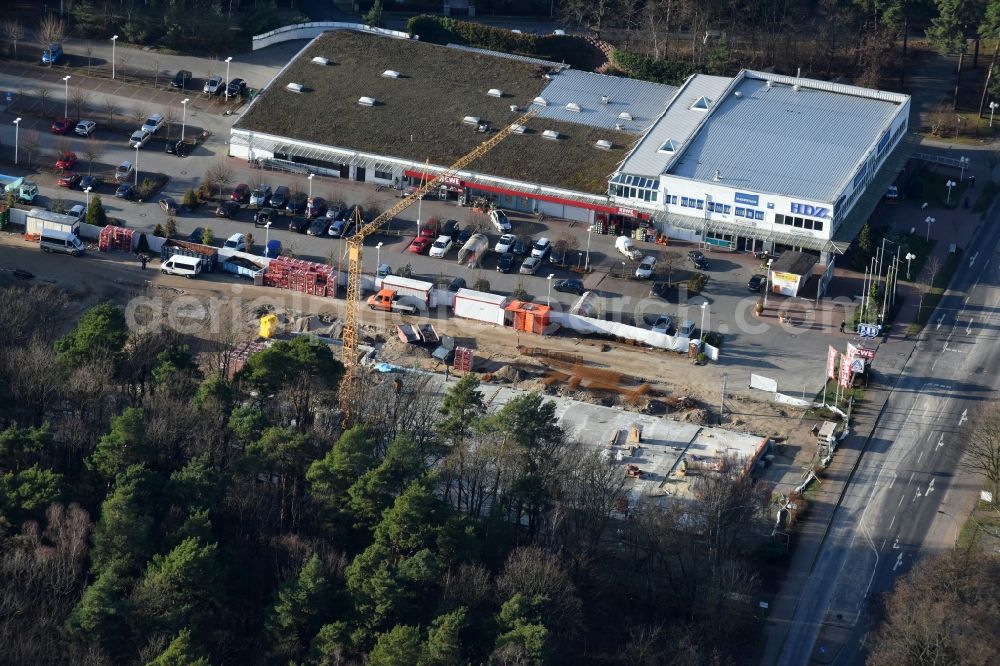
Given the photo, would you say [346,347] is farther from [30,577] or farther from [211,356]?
[30,577]

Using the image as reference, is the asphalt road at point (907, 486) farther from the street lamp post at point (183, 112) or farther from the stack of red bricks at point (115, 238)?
the street lamp post at point (183, 112)

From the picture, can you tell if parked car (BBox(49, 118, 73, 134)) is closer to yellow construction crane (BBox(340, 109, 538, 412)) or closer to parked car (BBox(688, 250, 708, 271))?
yellow construction crane (BBox(340, 109, 538, 412))

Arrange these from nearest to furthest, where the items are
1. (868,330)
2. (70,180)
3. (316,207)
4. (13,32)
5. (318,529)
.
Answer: (318,529) → (868,330) → (316,207) → (70,180) → (13,32)

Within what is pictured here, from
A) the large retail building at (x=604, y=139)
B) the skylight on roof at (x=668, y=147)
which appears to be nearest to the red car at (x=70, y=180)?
the large retail building at (x=604, y=139)

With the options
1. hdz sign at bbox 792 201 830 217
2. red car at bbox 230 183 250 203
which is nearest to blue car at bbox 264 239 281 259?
red car at bbox 230 183 250 203

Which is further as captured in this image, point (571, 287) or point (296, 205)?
point (296, 205)

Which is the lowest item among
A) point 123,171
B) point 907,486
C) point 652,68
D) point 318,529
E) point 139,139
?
point 318,529

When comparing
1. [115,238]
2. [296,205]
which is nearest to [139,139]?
[115,238]

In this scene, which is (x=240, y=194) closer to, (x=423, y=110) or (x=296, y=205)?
(x=296, y=205)
